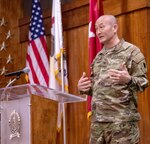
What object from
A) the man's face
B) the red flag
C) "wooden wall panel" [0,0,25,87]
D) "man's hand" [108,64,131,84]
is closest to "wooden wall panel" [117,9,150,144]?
the red flag

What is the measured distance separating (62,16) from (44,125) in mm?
2404

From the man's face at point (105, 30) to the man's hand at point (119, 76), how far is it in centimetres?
37

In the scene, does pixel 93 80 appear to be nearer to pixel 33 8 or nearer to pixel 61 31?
pixel 61 31

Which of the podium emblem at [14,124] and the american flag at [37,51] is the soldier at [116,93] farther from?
the american flag at [37,51]

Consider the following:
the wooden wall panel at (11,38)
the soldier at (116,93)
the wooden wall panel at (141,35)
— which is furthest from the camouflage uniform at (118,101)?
the wooden wall panel at (11,38)

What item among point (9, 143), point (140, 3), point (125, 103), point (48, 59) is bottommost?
point (9, 143)

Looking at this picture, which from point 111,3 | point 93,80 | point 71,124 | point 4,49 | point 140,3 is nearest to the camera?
point 93,80

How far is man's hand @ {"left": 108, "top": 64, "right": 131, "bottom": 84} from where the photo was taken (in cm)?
280

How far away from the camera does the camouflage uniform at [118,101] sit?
2.93m

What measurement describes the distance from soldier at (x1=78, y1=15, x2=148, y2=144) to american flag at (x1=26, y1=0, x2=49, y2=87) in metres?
2.09

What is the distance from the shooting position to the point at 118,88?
117 inches

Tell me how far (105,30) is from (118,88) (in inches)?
17.3

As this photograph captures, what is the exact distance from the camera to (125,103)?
117 inches

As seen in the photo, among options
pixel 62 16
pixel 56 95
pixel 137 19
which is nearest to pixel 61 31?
pixel 62 16
